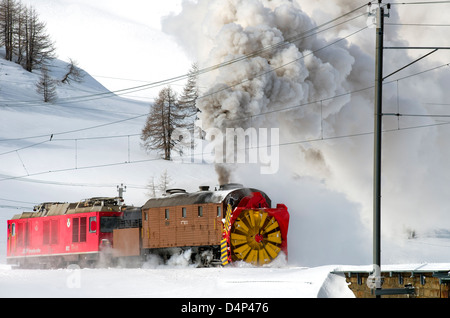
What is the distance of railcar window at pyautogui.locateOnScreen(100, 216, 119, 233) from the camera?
3262cm

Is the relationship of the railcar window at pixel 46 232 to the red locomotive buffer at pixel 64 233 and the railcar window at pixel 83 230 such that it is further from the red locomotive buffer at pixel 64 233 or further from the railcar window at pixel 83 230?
the railcar window at pixel 83 230

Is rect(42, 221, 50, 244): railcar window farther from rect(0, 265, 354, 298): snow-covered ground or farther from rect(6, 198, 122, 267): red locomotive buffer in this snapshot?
rect(0, 265, 354, 298): snow-covered ground

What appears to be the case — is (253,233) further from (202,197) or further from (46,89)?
(46,89)

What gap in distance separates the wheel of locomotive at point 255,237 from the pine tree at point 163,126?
55730 mm

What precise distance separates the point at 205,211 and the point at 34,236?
13.5 metres

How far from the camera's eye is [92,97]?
12150cm

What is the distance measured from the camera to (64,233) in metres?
34.3

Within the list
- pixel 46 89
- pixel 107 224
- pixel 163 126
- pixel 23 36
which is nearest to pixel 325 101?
pixel 107 224

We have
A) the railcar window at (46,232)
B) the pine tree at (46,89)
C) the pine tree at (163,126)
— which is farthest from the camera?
the pine tree at (46,89)

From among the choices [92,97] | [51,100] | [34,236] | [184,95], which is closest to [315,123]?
[34,236]

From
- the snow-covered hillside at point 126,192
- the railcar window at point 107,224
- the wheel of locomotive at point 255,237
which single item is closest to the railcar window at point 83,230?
the railcar window at point 107,224

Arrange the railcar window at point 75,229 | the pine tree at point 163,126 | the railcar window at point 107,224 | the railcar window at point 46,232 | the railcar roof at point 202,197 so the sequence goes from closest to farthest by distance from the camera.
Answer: the railcar roof at point 202,197
the railcar window at point 107,224
the railcar window at point 75,229
the railcar window at point 46,232
the pine tree at point 163,126

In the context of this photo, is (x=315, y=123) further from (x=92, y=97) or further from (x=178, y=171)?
(x=92, y=97)

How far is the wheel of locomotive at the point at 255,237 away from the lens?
26.1 meters
